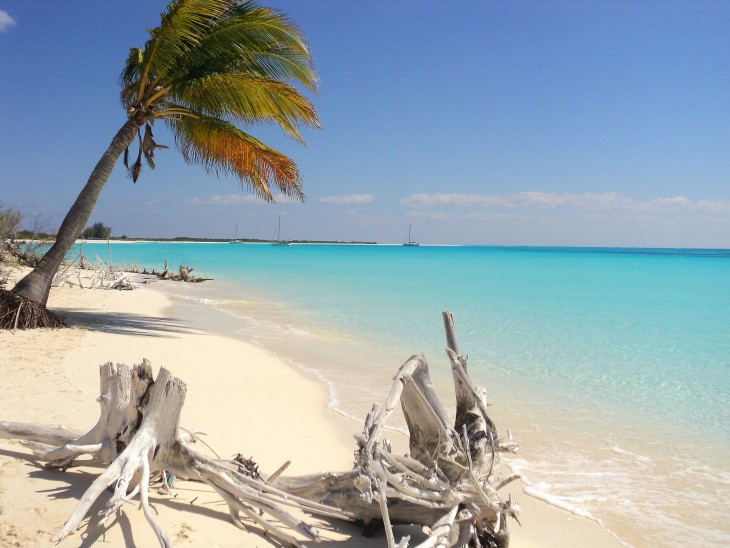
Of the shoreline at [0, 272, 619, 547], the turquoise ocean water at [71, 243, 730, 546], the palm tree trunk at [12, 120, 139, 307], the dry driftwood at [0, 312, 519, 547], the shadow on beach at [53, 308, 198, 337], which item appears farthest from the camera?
the shadow on beach at [53, 308, 198, 337]

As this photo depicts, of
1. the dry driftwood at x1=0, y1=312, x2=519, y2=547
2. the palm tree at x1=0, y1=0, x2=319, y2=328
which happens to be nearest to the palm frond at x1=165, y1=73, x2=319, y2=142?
the palm tree at x1=0, y1=0, x2=319, y2=328

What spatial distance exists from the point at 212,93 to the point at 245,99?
0.56m

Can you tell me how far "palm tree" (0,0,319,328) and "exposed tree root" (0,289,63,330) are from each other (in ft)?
0.84

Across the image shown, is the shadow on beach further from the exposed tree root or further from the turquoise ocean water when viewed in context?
the turquoise ocean water

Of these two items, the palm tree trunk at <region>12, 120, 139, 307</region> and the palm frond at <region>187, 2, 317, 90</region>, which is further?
the palm frond at <region>187, 2, 317, 90</region>

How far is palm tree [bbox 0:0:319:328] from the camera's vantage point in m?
8.95

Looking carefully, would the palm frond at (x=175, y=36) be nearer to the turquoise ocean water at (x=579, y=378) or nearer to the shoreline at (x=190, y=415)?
the shoreline at (x=190, y=415)

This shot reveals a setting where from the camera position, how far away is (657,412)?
6.44m

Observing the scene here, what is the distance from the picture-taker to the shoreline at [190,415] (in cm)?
279

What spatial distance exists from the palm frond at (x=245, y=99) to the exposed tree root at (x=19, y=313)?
12.7 ft

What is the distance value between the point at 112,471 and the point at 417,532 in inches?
63.4

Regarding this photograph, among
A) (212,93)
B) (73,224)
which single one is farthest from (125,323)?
(212,93)

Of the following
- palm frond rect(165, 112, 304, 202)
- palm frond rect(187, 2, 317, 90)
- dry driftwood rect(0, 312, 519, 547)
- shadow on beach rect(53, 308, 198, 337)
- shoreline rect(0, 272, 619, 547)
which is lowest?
shadow on beach rect(53, 308, 198, 337)

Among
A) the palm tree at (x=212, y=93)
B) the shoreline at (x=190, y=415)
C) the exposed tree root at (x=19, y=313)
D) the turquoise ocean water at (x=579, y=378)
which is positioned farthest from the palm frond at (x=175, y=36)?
the turquoise ocean water at (x=579, y=378)
